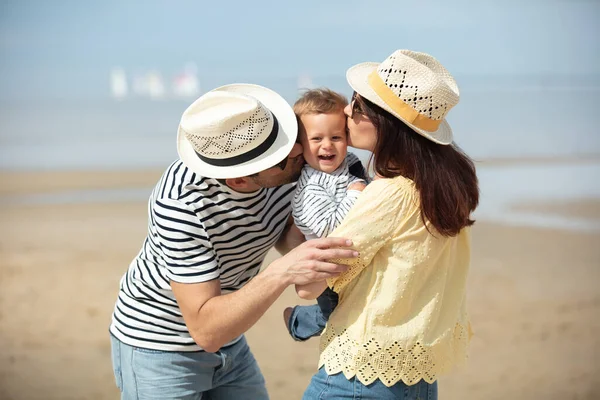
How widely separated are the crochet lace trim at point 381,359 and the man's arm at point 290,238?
17.6 inches

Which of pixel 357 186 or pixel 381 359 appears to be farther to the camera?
pixel 357 186

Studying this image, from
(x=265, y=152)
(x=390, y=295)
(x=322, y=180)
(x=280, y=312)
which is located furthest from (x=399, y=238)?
(x=280, y=312)

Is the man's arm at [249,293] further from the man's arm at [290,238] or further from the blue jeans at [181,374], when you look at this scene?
the man's arm at [290,238]

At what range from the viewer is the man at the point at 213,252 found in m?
2.42

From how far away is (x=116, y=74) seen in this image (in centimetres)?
3612

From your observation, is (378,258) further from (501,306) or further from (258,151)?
(501,306)

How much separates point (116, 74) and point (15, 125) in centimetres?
1322

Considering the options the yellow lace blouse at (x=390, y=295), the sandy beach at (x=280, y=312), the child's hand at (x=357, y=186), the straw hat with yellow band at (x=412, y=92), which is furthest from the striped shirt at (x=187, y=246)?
the sandy beach at (x=280, y=312)

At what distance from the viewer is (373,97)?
7.75 feet

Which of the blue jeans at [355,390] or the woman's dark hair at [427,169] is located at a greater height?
the woman's dark hair at [427,169]

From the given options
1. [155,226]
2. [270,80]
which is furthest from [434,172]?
[270,80]

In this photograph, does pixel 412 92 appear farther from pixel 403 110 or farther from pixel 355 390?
pixel 355 390

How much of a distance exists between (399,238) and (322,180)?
395 mm

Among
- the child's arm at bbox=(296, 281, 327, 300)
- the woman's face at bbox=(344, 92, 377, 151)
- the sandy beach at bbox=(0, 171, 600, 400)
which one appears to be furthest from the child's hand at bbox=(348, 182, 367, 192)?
the sandy beach at bbox=(0, 171, 600, 400)
